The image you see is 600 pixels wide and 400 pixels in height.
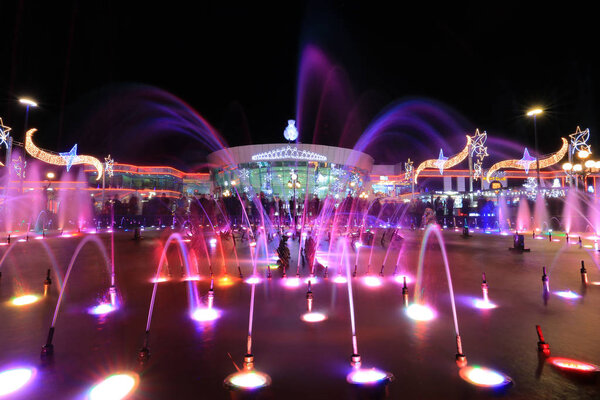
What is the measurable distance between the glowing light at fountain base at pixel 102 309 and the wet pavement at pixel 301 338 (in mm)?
266

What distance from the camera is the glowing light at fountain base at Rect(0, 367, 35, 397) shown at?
3.98 meters

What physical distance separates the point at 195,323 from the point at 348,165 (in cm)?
6420

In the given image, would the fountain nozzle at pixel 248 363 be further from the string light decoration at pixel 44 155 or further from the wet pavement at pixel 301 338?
the string light decoration at pixel 44 155

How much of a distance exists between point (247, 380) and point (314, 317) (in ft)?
8.69

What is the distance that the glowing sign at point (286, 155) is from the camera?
61594 mm

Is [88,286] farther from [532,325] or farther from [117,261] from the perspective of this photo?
[532,325]

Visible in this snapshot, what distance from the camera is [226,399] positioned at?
3.71 m

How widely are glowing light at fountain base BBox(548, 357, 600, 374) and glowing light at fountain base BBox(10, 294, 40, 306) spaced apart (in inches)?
440

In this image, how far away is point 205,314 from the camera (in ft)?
22.2

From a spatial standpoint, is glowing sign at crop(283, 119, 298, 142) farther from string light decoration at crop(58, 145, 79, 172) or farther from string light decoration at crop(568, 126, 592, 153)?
string light decoration at crop(568, 126, 592, 153)

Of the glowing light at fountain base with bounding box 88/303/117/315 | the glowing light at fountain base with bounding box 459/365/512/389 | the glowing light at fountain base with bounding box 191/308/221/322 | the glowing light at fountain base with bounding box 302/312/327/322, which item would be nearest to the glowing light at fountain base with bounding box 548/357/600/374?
the glowing light at fountain base with bounding box 459/365/512/389

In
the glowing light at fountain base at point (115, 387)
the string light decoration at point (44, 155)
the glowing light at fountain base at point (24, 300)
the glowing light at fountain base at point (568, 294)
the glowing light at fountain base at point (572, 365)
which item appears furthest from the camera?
the string light decoration at point (44, 155)

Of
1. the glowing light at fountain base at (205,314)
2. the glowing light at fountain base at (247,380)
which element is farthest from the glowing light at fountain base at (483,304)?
the glowing light at fountain base at (205,314)

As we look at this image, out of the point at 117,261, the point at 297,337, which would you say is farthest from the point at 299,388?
the point at 117,261
